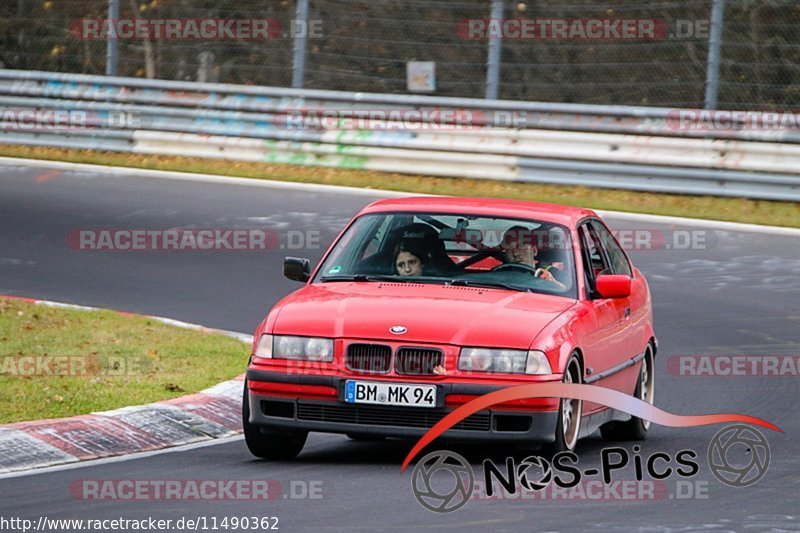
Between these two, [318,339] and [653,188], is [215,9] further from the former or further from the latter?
[318,339]

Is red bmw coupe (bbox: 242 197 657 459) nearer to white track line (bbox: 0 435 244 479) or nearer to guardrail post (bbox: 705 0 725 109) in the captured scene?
white track line (bbox: 0 435 244 479)

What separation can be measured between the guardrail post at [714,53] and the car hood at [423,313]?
10232 mm

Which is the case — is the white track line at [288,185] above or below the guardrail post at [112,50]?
below

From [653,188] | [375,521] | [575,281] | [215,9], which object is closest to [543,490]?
[375,521]

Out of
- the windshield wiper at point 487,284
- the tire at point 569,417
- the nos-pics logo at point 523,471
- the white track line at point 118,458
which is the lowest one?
the white track line at point 118,458

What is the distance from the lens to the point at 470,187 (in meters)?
19.2

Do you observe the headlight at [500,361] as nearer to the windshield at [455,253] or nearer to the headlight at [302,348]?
the headlight at [302,348]

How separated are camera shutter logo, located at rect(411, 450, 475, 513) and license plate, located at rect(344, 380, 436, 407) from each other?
0.31 meters

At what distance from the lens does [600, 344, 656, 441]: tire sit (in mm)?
9305

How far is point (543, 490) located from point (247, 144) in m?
14.1

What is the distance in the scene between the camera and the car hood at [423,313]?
7.65 metres

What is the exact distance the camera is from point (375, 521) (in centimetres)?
645

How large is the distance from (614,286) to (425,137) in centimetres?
1132

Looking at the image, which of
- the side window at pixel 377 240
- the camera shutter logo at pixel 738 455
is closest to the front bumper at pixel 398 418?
the camera shutter logo at pixel 738 455
